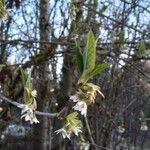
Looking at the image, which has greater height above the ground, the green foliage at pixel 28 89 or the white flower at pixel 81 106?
the green foliage at pixel 28 89

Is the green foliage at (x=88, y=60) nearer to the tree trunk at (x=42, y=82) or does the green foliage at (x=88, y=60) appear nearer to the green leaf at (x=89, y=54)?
the green leaf at (x=89, y=54)

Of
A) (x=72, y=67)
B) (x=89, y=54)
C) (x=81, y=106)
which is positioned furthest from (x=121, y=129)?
(x=89, y=54)

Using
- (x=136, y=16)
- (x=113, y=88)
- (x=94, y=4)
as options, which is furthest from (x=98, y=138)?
(x=94, y=4)

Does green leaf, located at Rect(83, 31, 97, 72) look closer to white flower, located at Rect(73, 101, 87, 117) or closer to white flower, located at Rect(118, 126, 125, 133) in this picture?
white flower, located at Rect(73, 101, 87, 117)

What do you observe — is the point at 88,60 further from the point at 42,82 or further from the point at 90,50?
the point at 42,82

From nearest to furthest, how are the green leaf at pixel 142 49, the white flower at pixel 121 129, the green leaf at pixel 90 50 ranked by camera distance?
the green leaf at pixel 90 50, the green leaf at pixel 142 49, the white flower at pixel 121 129

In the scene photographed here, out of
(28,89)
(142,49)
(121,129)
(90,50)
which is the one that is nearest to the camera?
(90,50)

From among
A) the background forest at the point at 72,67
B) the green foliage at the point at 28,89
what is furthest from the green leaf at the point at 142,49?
the green foliage at the point at 28,89

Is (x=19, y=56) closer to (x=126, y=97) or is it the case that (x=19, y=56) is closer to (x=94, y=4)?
(x=126, y=97)

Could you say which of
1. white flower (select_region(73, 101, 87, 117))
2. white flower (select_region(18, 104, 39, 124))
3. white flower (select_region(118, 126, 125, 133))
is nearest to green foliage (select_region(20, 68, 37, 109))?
white flower (select_region(18, 104, 39, 124))

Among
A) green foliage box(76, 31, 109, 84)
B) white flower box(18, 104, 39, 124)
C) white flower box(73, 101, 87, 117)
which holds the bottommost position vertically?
white flower box(18, 104, 39, 124)
